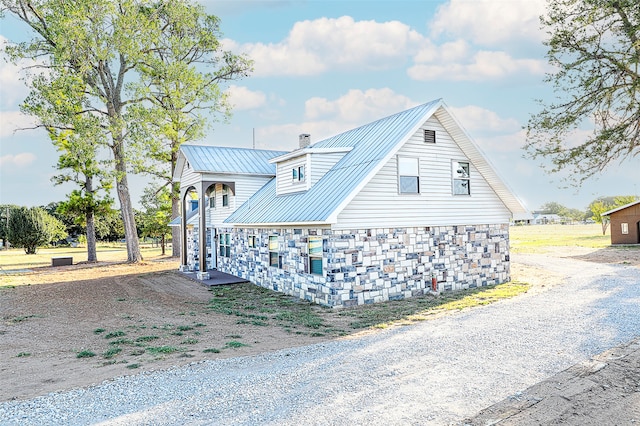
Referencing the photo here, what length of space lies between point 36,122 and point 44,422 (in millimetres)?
29227

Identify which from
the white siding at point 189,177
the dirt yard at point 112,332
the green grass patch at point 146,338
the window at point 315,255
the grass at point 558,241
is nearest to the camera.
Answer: the dirt yard at point 112,332

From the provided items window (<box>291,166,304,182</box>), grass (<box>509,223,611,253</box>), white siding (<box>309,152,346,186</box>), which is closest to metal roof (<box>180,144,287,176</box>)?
window (<box>291,166,304,182</box>)

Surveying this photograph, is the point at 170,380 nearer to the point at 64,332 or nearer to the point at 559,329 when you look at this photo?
the point at 64,332

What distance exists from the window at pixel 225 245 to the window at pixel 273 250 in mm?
5263

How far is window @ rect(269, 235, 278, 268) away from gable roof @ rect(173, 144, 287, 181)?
5894 millimetres

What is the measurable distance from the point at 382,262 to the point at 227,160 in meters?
11.7

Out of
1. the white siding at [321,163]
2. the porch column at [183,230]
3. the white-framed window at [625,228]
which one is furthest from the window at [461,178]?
the white-framed window at [625,228]

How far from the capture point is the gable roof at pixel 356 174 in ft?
43.3

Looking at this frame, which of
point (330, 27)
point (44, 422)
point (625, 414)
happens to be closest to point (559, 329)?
point (625, 414)

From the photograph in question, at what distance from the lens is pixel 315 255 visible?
13.8 metres

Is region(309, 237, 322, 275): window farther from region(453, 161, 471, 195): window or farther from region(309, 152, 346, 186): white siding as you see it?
region(453, 161, 471, 195): window

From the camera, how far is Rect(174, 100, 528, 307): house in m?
13.2

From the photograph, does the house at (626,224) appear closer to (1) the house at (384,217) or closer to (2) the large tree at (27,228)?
(1) the house at (384,217)

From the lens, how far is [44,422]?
5438 mm
